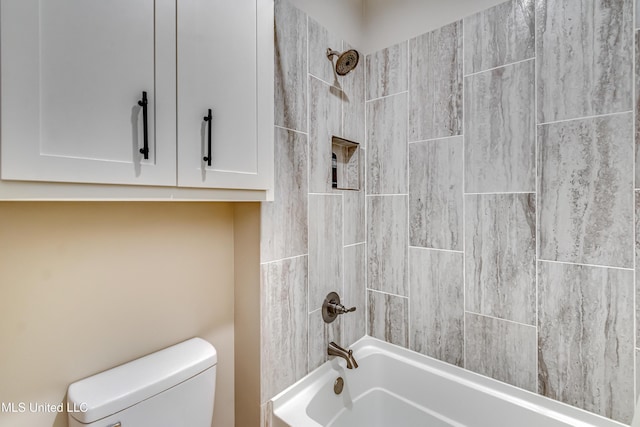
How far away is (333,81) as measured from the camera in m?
1.54

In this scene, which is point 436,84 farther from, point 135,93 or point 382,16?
point 135,93

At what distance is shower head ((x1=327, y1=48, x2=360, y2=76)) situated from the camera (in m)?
1.42

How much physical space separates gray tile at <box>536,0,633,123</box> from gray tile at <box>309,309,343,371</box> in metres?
1.35

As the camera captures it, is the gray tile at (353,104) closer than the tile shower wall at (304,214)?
No

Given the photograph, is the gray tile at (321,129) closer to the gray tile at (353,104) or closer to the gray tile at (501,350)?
the gray tile at (353,104)

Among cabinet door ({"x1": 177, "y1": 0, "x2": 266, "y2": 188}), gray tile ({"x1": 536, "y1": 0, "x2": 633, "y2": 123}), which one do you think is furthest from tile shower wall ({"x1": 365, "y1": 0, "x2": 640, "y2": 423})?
cabinet door ({"x1": 177, "y1": 0, "x2": 266, "y2": 188})

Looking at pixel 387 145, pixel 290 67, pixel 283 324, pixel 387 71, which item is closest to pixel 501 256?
pixel 387 145

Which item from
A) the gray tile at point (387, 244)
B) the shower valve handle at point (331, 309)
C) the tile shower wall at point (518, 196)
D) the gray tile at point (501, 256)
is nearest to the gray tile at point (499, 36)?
the tile shower wall at point (518, 196)

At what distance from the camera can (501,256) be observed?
4.39 ft

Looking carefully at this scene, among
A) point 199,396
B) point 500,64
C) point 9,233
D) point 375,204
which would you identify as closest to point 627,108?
point 500,64

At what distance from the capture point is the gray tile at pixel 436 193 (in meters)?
1.46

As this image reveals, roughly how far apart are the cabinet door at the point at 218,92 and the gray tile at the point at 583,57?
1198 millimetres

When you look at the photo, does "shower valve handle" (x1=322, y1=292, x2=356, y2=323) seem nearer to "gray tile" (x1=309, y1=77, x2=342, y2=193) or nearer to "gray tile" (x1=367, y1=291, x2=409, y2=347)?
"gray tile" (x1=367, y1=291, x2=409, y2=347)

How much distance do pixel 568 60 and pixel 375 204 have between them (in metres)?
1.05
